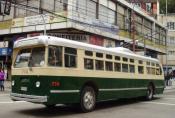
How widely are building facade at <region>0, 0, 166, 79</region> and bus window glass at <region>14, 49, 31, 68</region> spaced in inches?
587

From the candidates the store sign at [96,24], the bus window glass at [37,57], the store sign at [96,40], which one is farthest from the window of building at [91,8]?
the bus window glass at [37,57]

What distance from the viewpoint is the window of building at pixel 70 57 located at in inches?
537

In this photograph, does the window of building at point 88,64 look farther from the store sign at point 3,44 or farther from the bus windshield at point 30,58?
the store sign at point 3,44

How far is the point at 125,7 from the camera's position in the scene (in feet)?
151

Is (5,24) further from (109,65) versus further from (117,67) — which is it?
(109,65)

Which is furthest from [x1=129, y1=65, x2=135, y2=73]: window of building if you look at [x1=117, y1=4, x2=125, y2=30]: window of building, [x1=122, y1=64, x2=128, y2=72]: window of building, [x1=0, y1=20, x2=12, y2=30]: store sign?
[x1=117, y1=4, x2=125, y2=30]: window of building

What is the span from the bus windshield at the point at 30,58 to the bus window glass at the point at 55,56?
0.26 meters

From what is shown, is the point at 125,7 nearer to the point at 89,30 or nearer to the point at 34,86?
the point at 89,30

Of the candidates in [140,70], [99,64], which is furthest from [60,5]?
[99,64]

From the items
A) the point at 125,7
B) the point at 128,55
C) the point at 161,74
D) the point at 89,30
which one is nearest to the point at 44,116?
the point at 128,55

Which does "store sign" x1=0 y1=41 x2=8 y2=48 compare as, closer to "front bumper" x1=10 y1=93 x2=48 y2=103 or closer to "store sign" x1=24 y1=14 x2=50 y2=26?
"store sign" x1=24 y1=14 x2=50 y2=26

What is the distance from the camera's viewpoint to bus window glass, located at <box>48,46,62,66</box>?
13117 mm

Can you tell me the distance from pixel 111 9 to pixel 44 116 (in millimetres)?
30192

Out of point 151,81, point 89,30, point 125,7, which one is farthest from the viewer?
point 125,7
